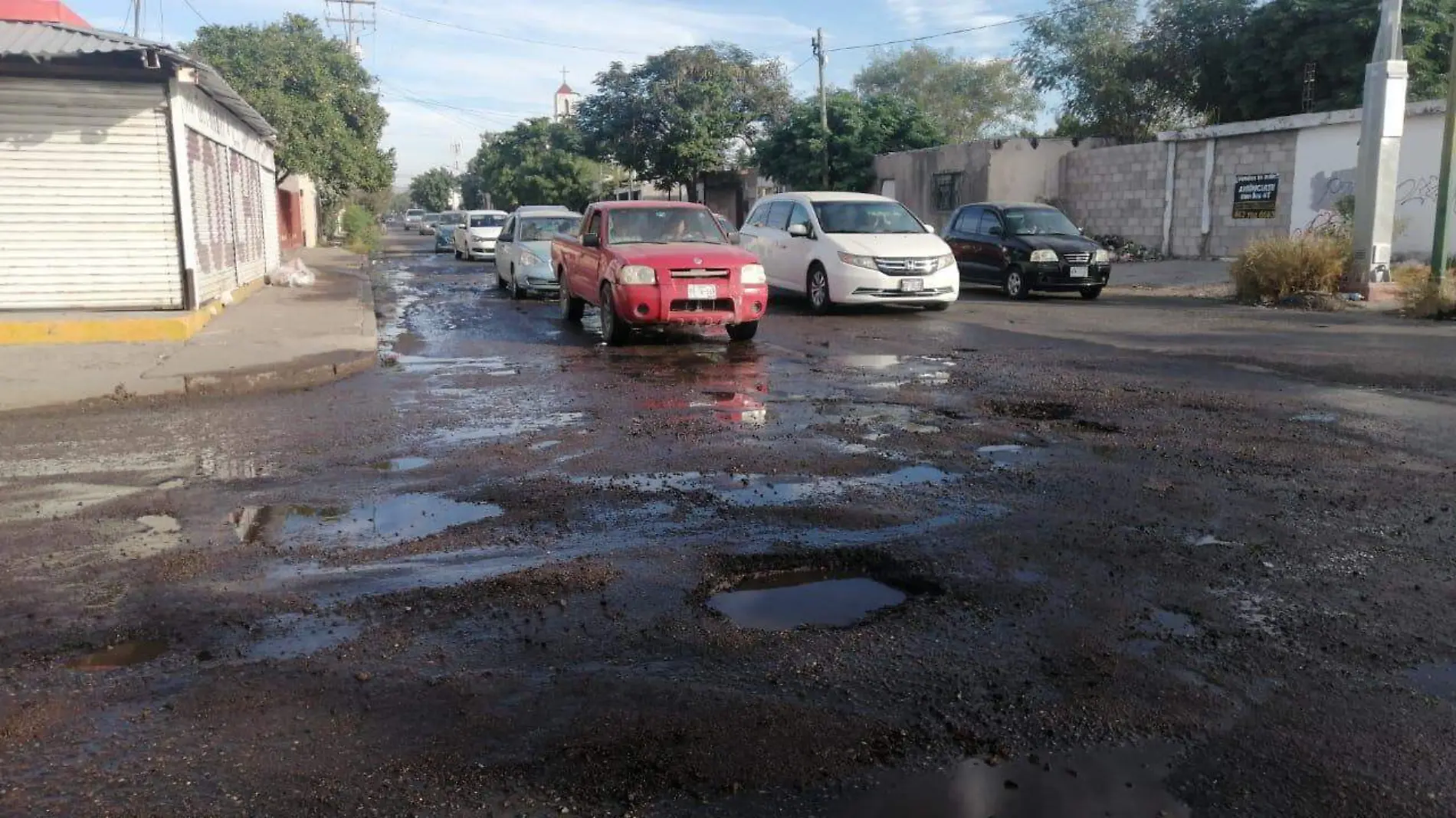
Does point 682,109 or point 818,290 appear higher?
point 682,109

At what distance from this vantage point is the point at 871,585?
4.54 meters

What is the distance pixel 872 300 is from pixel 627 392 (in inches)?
264

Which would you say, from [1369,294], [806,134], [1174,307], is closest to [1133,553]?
[1174,307]

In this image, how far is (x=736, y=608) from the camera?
4.30 metres

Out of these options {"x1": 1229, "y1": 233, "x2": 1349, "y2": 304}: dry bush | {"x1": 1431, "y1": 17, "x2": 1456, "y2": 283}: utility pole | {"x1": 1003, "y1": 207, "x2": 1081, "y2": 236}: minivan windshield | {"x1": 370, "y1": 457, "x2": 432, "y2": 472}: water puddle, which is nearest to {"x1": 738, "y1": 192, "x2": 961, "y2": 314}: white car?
{"x1": 1003, "y1": 207, "x2": 1081, "y2": 236}: minivan windshield

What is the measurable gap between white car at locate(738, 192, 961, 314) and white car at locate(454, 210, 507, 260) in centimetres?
1776

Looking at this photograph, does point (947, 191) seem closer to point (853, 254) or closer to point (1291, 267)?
point (1291, 267)

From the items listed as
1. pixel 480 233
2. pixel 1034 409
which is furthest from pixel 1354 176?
pixel 480 233

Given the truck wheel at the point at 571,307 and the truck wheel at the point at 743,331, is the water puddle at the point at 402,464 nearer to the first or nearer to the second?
the truck wheel at the point at 743,331

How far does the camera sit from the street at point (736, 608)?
3.04 metres

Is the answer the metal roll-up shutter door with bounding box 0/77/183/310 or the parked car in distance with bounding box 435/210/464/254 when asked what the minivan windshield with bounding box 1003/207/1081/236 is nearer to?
the metal roll-up shutter door with bounding box 0/77/183/310

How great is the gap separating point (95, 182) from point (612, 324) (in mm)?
6705

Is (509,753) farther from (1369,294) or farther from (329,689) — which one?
(1369,294)

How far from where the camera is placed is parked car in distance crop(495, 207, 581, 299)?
62.6ft
